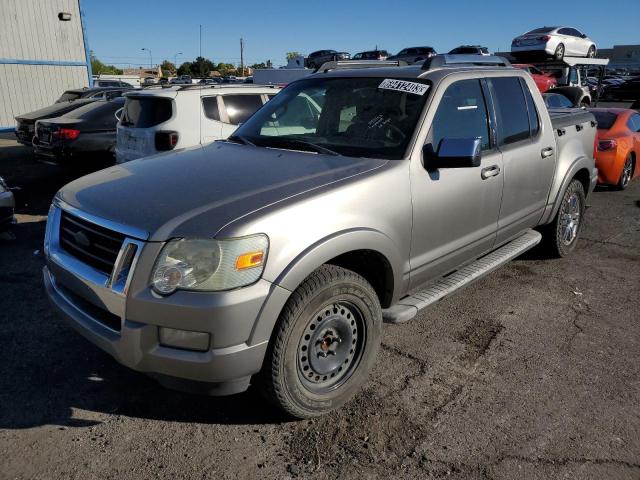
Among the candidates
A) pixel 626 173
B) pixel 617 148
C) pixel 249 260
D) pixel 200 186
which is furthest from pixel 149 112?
pixel 626 173

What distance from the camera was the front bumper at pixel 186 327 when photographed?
7.89 ft

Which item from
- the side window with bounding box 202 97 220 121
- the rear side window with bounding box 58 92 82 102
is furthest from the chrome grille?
the rear side window with bounding box 58 92 82 102

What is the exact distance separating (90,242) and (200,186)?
0.64 metres

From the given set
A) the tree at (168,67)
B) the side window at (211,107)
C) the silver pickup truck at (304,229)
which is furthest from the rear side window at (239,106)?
the tree at (168,67)

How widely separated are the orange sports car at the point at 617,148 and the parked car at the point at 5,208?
845cm

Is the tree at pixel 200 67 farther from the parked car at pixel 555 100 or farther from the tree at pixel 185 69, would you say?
the parked car at pixel 555 100

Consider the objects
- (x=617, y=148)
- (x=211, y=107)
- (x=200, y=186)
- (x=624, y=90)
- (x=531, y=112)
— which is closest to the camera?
(x=200, y=186)

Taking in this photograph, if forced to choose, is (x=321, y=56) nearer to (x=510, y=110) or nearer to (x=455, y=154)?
(x=510, y=110)

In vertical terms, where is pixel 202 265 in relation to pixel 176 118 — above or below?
below

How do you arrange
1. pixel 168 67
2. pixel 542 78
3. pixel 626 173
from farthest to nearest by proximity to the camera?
pixel 168 67
pixel 542 78
pixel 626 173

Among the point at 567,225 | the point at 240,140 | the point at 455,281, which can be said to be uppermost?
the point at 240,140

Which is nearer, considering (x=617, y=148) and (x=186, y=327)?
(x=186, y=327)

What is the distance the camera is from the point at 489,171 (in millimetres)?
3908

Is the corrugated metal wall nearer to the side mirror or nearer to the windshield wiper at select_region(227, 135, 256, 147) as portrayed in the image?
the windshield wiper at select_region(227, 135, 256, 147)
